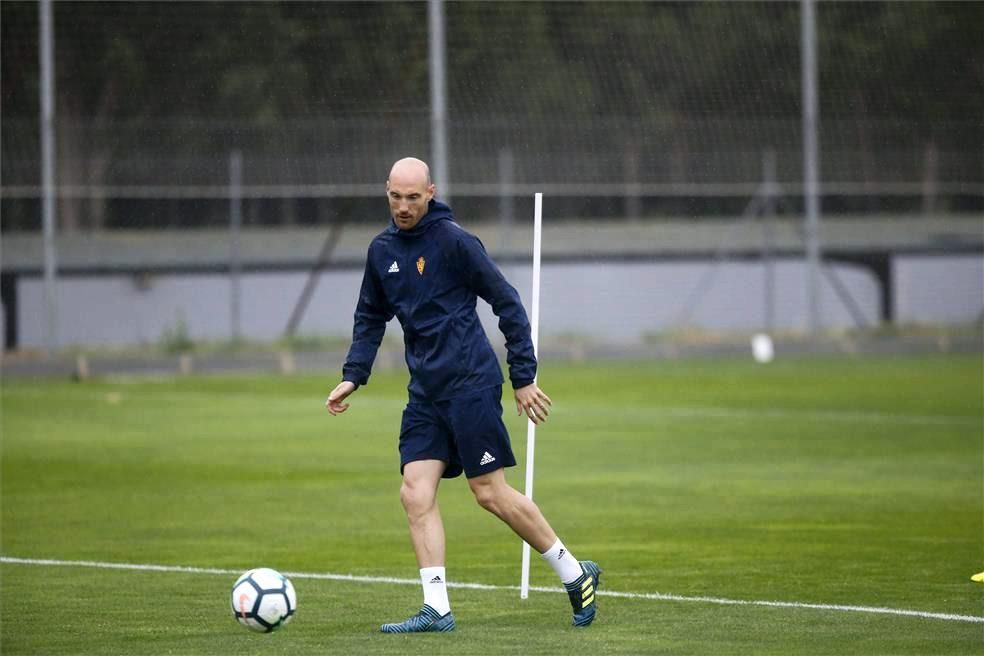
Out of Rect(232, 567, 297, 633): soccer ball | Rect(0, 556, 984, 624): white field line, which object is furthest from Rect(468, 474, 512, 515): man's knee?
Rect(0, 556, 984, 624): white field line

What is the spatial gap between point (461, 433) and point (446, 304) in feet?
1.95

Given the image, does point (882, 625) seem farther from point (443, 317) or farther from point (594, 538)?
point (594, 538)

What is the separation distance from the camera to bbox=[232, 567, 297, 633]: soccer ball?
8336mm

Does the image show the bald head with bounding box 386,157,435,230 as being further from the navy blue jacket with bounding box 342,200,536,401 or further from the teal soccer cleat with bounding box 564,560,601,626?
the teal soccer cleat with bounding box 564,560,601,626

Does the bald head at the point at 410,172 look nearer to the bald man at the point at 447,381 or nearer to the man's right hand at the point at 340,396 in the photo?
the bald man at the point at 447,381

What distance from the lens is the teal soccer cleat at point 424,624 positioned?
8703 mm

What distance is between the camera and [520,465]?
1706 cm

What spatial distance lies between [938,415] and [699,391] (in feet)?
16.0

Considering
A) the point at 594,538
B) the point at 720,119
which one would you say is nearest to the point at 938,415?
the point at 594,538

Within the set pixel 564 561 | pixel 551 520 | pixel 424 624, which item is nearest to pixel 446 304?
pixel 564 561

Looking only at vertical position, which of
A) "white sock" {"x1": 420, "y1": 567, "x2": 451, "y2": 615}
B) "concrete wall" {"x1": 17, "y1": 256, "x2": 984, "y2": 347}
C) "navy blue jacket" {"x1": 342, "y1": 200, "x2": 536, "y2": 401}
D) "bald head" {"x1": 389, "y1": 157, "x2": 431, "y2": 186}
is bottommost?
"concrete wall" {"x1": 17, "y1": 256, "x2": 984, "y2": 347}

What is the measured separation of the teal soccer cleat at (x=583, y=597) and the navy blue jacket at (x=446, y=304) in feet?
3.13

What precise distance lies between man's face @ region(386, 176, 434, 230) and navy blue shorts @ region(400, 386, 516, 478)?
0.83m

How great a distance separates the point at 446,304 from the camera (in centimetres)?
888
